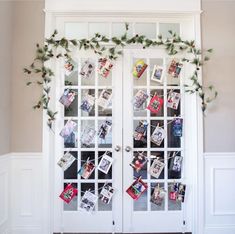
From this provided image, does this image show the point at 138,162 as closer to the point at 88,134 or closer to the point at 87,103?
the point at 88,134

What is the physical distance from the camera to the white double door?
2.62 metres

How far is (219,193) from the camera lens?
258 centimetres

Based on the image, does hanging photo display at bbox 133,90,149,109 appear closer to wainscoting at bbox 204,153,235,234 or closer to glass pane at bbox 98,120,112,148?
glass pane at bbox 98,120,112,148

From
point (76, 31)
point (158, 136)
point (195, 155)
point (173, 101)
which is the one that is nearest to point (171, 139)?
point (158, 136)

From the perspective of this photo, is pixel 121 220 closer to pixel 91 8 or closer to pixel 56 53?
pixel 56 53

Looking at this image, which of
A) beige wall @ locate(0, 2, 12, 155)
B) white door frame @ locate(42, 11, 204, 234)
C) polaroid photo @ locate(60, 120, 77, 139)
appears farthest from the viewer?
polaroid photo @ locate(60, 120, 77, 139)

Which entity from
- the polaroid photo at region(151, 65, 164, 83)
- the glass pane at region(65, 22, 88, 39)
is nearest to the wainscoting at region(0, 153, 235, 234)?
the polaroid photo at region(151, 65, 164, 83)

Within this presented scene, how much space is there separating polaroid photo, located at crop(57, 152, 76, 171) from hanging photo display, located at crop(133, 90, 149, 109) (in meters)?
0.91

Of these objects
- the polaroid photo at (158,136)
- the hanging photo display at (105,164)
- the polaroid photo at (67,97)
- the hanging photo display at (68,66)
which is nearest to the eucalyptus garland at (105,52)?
the hanging photo display at (68,66)

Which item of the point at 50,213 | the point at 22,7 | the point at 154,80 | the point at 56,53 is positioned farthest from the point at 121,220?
the point at 22,7

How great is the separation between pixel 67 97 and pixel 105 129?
545 mm

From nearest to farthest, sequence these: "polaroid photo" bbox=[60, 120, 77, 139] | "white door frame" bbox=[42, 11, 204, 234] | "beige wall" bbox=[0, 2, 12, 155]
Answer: "beige wall" bbox=[0, 2, 12, 155]
"white door frame" bbox=[42, 11, 204, 234]
"polaroid photo" bbox=[60, 120, 77, 139]

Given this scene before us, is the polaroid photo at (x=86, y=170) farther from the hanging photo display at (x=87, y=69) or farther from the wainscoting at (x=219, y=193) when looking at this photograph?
the wainscoting at (x=219, y=193)

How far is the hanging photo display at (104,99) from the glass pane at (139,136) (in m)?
0.38
